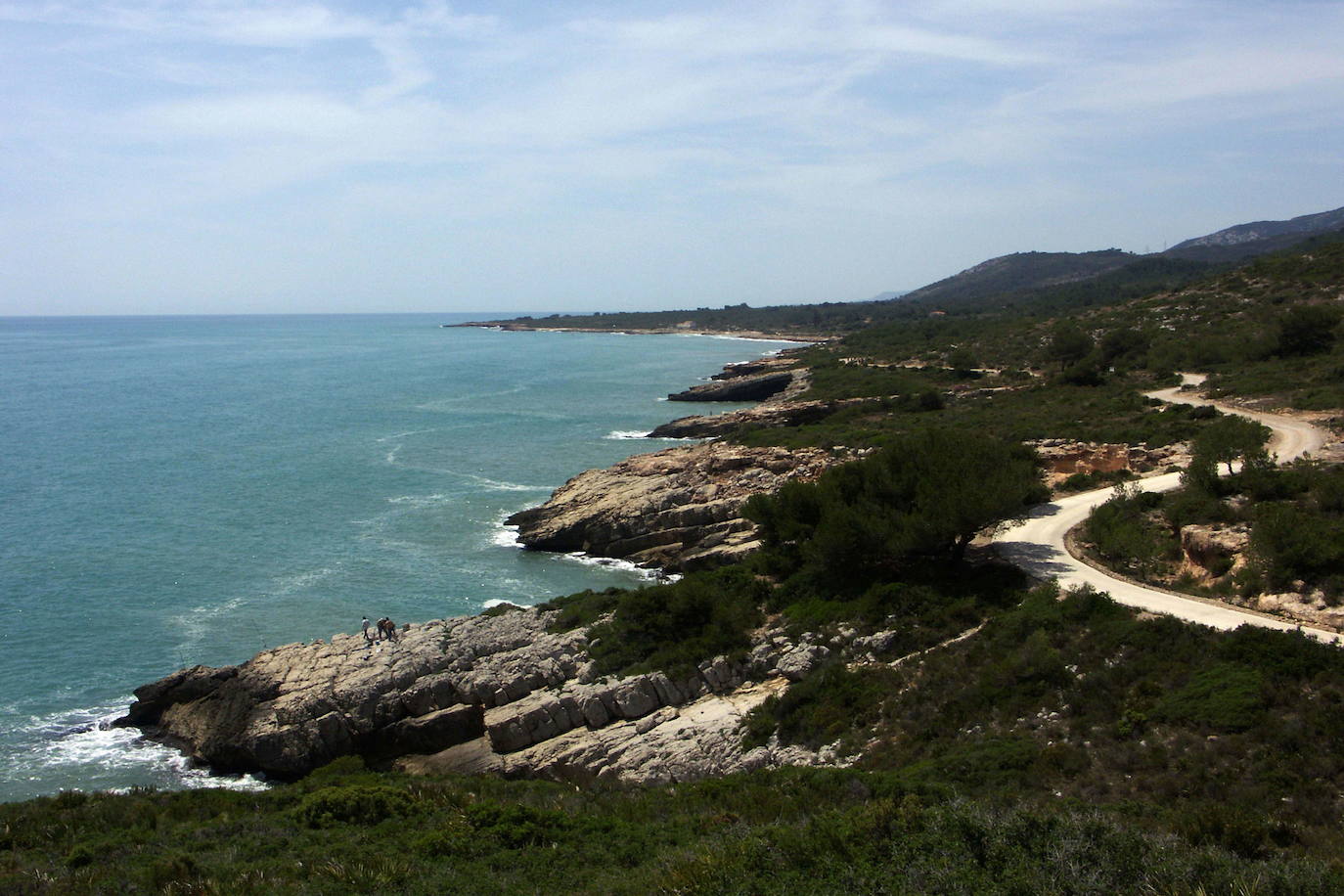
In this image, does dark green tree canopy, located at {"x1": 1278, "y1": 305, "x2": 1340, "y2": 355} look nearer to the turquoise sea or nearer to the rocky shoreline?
the turquoise sea

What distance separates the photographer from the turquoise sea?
2656cm

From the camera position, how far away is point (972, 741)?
15.4 m

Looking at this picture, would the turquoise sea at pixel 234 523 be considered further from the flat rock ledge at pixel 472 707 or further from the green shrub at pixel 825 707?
the green shrub at pixel 825 707

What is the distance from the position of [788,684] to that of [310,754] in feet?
39.4

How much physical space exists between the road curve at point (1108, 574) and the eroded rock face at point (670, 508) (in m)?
9.46

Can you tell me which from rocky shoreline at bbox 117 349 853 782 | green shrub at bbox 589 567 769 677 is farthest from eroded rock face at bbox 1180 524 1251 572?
green shrub at bbox 589 567 769 677

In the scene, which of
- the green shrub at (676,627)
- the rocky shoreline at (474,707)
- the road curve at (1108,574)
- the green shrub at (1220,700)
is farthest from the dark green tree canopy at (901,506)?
the green shrub at (1220,700)

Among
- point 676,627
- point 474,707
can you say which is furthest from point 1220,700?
point 474,707

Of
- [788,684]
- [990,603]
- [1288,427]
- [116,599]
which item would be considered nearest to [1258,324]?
[1288,427]

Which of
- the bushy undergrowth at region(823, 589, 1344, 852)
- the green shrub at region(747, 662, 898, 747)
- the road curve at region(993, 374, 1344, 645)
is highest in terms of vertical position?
the road curve at region(993, 374, 1344, 645)

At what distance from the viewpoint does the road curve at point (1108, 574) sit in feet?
57.2

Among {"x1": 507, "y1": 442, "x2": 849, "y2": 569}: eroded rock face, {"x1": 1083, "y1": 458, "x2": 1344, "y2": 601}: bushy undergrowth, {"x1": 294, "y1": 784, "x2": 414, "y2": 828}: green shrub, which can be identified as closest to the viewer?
{"x1": 294, "y1": 784, "x2": 414, "y2": 828}: green shrub

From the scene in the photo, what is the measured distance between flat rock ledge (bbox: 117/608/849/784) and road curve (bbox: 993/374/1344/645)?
18.4 feet

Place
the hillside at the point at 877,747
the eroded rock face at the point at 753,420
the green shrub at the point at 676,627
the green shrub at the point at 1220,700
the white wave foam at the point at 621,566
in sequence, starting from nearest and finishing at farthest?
the hillside at the point at 877,747
the green shrub at the point at 1220,700
the green shrub at the point at 676,627
the white wave foam at the point at 621,566
the eroded rock face at the point at 753,420
